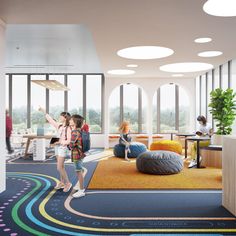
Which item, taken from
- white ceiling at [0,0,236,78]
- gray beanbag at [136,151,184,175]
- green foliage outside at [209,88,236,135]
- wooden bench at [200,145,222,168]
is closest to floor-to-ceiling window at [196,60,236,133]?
green foliage outside at [209,88,236,135]

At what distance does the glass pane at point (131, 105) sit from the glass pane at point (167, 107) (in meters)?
1.39

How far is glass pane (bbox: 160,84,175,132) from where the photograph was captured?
53.0ft

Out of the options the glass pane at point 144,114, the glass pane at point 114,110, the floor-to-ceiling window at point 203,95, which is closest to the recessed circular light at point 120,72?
Answer: the glass pane at point 114,110

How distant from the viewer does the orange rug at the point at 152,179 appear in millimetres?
6492

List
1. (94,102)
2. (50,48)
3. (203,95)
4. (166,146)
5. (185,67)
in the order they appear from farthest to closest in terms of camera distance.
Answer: (94,102) < (203,95) < (185,67) < (166,146) < (50,48)

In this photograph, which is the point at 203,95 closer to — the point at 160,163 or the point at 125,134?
the point at 125,134

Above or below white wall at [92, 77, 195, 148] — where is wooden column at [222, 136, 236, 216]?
below

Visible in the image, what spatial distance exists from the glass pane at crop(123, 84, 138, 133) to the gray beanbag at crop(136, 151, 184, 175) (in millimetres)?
8021

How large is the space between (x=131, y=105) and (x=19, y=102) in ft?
19.3

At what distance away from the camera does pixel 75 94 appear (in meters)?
16.0

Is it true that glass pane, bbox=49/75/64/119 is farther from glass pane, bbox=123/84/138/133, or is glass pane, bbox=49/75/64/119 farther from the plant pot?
the plant pot

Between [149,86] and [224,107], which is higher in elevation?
[149,86]

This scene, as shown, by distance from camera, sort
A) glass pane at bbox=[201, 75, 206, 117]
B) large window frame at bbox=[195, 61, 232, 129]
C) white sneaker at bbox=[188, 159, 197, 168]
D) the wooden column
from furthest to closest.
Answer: glass pane at bbox=[201, 75, 206, 117] → large window frame at bbox=[195, 61, 232, 129] → white sneaker at bbox=[188, 159, 197, 168] → the wooden column

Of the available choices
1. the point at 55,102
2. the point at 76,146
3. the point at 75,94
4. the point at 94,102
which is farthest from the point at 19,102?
the point at 76,146
